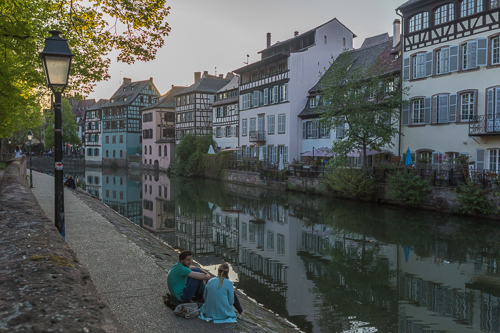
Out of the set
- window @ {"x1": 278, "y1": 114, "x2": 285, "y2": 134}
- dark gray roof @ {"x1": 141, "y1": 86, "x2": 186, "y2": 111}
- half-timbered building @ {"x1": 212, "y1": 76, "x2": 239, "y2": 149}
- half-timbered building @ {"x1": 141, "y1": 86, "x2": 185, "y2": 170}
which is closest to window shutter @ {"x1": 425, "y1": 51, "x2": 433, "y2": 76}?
window @ {"x1": 278, "y1": 114, "x2": 285, "y2": 134}

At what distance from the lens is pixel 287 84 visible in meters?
36.1

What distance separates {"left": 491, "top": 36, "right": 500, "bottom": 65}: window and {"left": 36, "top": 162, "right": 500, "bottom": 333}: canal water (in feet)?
27.5

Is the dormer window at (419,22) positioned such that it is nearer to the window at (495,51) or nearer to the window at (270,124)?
the window at (495,51)

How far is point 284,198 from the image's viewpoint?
27.3 m

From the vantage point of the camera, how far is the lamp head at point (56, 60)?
18.9ft

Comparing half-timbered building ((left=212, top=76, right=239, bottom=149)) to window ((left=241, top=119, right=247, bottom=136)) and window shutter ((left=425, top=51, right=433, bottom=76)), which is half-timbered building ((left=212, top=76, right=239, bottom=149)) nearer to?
window ((left=241, top=119, right=247, bottom=136))

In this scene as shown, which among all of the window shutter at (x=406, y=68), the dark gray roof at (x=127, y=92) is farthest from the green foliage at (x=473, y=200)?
the dark gray roof at (x=127, y=92)

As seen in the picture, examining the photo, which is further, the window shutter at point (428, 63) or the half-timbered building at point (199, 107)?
the half-timbered building at point (199, 107)

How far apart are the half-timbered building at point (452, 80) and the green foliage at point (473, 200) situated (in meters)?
3.07

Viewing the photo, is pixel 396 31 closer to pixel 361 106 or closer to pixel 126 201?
pixel 361 106

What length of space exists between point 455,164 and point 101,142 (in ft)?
213

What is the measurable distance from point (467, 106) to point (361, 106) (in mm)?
5529

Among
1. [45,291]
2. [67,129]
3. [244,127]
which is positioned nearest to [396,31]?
[244,127]

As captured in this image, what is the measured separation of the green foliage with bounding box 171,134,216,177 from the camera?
45.0m
